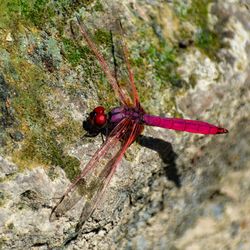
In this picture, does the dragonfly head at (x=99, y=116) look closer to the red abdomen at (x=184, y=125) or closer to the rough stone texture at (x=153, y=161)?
the rough stone texture at (x=153, y=161)

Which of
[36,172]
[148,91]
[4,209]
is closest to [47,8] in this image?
[148,91]

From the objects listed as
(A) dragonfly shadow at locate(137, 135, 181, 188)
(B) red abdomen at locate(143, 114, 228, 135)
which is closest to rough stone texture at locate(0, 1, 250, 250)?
(A) dragonfly shadow at locate(137, 135, 181, 188)

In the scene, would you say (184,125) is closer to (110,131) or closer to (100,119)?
(110,131)

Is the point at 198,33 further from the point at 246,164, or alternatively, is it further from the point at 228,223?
the point at 228,223

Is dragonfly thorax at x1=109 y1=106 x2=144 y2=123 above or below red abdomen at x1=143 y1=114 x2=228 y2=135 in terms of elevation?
below

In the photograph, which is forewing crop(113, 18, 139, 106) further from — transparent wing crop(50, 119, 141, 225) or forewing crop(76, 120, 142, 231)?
forewing crop(76, 120, 142, 231)

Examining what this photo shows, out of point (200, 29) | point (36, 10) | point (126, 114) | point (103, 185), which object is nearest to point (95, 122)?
point (126, 114)
